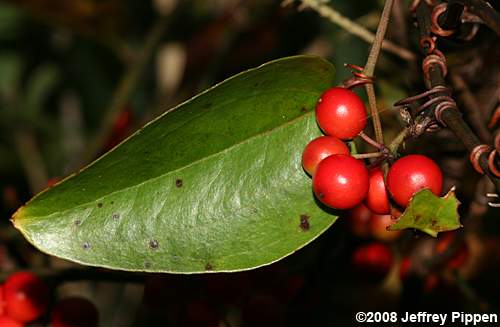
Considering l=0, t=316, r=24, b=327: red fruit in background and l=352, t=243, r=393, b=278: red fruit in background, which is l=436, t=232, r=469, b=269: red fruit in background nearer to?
l=352, t=243, r=393, b=278: red fruit in background

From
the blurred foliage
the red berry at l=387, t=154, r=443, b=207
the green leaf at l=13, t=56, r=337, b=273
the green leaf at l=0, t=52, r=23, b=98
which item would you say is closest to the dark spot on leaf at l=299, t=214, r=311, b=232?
the green leaf at l=13, t=56, r=337, b=273

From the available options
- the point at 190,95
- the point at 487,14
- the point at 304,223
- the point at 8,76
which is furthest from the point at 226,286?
the point at 8,76

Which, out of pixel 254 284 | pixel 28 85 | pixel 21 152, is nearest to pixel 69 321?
pixel 254 284

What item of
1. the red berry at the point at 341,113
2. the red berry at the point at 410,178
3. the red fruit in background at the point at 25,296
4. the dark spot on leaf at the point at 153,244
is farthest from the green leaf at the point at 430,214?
the red fruit in background at the point at 25,296

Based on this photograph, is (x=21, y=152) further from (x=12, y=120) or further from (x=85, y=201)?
(x=85, y=201)

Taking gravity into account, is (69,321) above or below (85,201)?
below

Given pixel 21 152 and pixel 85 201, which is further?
pixel 21 152

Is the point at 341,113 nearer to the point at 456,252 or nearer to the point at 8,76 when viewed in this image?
the point at 456,252
